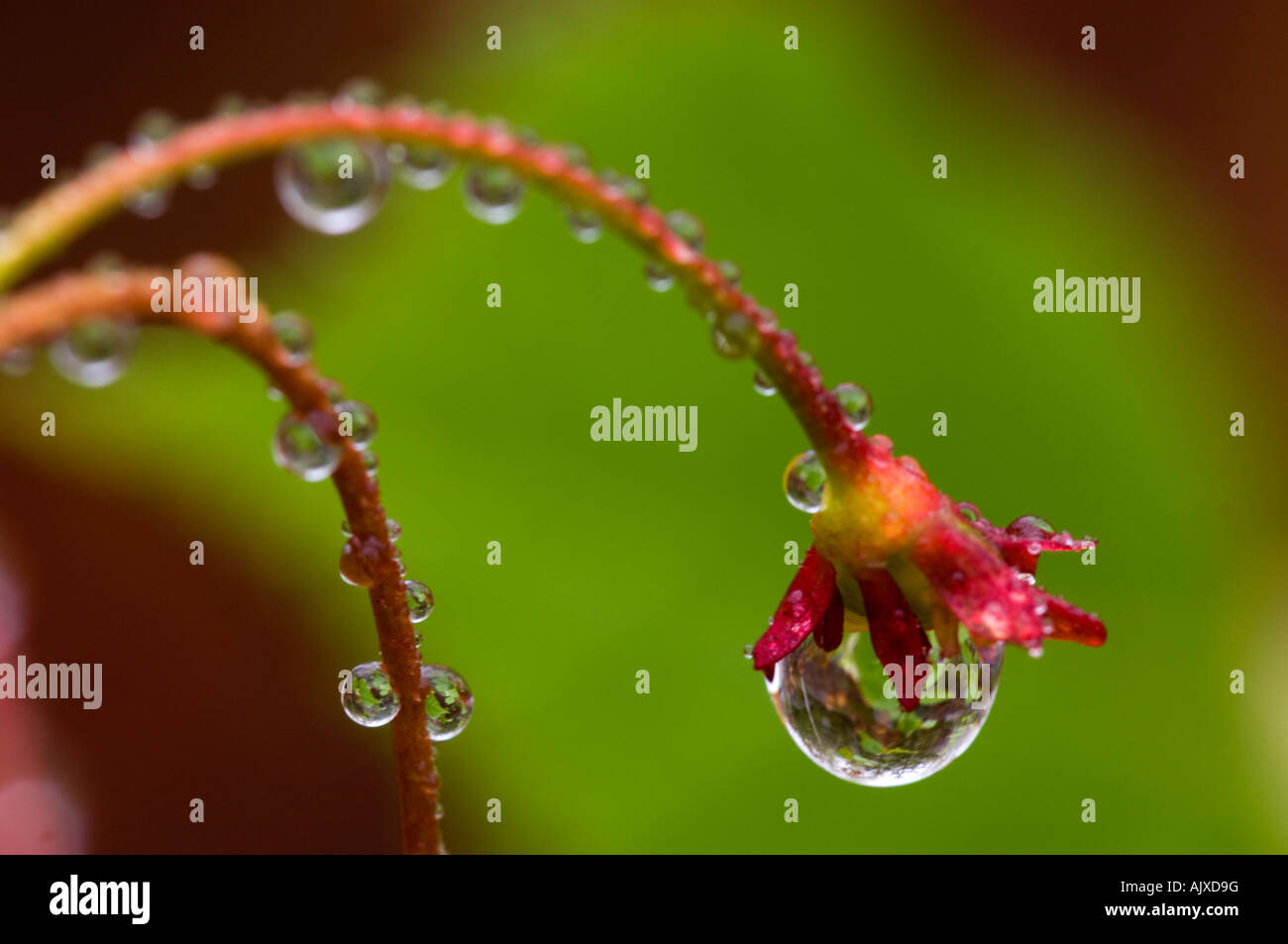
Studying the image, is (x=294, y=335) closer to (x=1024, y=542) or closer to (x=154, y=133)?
(x=154, y=133)

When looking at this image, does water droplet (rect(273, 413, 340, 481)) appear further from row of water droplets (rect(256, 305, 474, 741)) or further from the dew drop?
the dew drop

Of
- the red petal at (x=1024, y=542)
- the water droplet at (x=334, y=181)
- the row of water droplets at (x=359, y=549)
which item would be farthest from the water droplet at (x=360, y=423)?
the red petal at (x=1024, y=542)

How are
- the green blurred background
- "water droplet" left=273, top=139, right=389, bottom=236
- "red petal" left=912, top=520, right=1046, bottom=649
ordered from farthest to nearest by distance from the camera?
1. the green blurred background
2. "red petal" left=912, top=520, right=1046, bottom=649
3. "water droplet" left=273, top=139, right=389, bottom=236

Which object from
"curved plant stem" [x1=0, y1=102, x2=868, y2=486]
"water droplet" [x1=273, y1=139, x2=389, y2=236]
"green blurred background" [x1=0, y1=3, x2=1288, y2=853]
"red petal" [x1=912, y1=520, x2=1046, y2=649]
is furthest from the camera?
"green blurred background" [x1=0, y1=3, x2=1288, y2=853]

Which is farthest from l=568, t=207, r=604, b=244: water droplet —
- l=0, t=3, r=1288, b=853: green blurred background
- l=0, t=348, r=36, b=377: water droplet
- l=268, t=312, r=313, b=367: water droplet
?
l=0, t=3, r=1288, b=853: green blurred background
